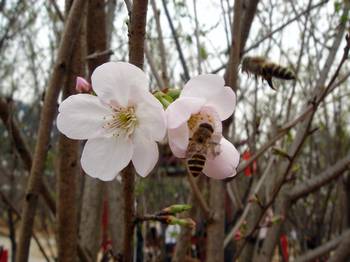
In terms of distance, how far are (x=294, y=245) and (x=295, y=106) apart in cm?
160

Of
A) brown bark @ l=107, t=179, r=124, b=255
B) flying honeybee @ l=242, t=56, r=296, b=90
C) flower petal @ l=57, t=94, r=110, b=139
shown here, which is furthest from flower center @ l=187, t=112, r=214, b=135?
brown bark @ l=107, t=179, r=124, b=255

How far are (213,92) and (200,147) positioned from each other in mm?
146

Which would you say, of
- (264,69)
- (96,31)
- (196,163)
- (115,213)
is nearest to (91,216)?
(115,213)

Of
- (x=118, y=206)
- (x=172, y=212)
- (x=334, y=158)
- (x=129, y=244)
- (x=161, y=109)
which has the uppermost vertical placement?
(x=334, y=158)

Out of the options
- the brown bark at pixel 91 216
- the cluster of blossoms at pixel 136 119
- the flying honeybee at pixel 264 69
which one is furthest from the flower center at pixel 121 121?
the brown bark at pixel 91 216

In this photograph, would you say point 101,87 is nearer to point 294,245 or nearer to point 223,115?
point 223,115

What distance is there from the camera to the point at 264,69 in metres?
1.58

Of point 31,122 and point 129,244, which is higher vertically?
point 31,122

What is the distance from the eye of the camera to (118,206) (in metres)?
3.43

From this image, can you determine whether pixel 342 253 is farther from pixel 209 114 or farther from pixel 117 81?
pixel 117 81

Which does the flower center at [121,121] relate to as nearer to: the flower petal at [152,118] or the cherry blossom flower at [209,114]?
the flower petal at [152,118]

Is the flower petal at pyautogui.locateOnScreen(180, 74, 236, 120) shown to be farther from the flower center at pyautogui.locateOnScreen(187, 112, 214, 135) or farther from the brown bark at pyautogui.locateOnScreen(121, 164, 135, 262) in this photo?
the brown bark at pyautogui.locateOnScreen(121, 164, 135, 262)

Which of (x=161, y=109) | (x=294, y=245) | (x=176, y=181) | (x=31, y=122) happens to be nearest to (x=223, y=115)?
(x=161, y=109)

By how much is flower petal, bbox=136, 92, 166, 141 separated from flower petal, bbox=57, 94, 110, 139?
13 centimetres
